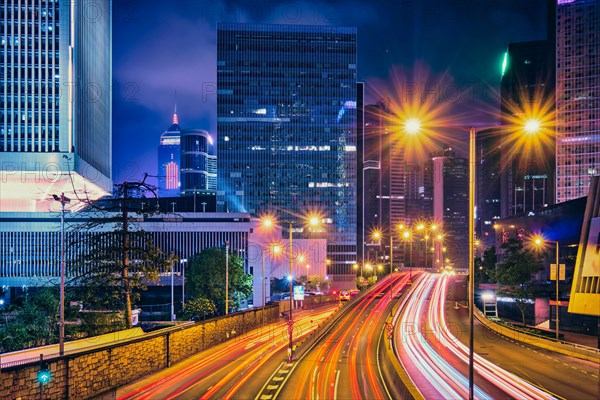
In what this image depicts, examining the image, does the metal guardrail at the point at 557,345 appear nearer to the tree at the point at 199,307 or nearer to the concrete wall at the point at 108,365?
the concrete wall at the point at 108,365

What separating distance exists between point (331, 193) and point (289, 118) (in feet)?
92.7

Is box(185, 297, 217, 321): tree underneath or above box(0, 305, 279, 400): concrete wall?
underneath

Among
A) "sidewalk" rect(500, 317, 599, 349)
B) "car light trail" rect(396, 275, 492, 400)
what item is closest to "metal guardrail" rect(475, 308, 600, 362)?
"sidewalk" rect(500, 317, 599, 349)

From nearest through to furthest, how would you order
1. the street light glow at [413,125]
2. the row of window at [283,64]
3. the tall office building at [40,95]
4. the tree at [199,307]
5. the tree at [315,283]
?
the street light glow at [413,125] < the tree at [199,307] < the tall office building at [40,95] < the tree at [315,283] < the row of window at [283,64]

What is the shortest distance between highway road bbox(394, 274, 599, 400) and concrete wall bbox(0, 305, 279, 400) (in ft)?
53.4

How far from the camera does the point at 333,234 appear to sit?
157 m

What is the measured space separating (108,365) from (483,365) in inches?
959

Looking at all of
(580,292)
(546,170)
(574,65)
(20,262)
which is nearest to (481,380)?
(580,292)

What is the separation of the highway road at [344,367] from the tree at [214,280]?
1629 cm

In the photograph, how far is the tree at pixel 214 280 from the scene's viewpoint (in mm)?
63844

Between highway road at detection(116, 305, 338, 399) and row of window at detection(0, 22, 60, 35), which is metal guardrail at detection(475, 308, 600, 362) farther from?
row of window at detection(0, 22, 60, 35)

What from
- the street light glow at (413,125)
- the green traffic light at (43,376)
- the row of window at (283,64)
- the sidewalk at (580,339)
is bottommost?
the sidewalk at (580,339)

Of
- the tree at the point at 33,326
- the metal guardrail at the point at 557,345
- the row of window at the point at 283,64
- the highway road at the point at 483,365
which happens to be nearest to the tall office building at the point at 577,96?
the row of window at the point at 283,64

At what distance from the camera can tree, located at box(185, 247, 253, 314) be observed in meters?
63.8
